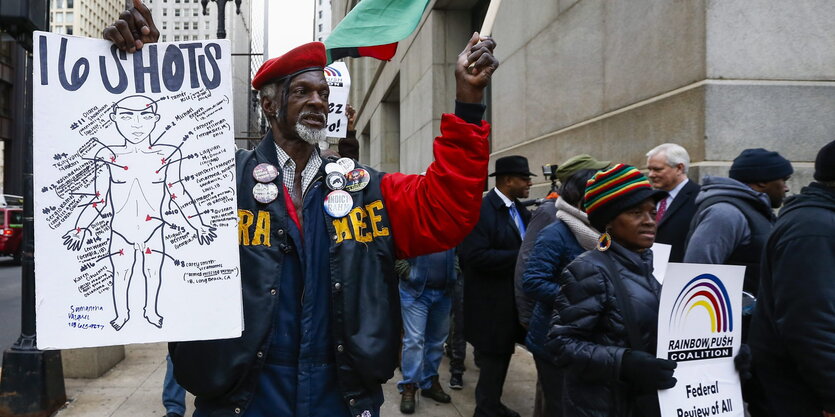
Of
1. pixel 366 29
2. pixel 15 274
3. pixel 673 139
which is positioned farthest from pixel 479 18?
pixel 15 274

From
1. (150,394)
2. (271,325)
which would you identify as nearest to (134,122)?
(271,325)

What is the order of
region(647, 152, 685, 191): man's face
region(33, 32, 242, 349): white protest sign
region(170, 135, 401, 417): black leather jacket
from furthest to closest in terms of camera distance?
region(647, 152, 685, 191): man's face < region(170, 135, 401, 417): black leather jacket < region(33, 32, 242, 349): white protest sign

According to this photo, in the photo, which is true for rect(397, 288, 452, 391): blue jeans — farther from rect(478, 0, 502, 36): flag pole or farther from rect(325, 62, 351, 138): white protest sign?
rect(478, 0, 502, 36): flag pole

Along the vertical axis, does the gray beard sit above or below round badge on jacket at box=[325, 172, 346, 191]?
above

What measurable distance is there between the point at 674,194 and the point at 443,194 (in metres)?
2.93

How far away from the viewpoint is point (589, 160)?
441 centimetres

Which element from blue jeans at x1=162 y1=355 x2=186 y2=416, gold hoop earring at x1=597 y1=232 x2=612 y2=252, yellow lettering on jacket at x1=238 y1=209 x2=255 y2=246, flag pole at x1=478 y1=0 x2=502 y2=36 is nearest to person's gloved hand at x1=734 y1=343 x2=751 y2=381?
gold hoop earring at x1=597 y1=232 x2=612 y2=252

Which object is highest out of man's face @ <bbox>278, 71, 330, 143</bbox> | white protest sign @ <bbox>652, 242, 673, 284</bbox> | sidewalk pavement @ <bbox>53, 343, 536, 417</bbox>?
man's face @ <bbox>278, 71, 330, 143</bbox>

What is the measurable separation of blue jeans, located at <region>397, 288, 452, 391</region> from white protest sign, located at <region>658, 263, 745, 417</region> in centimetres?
328

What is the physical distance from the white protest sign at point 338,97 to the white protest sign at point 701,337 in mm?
3102

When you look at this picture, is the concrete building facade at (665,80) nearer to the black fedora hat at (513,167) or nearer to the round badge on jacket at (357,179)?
the black fedora hat at (513,167)

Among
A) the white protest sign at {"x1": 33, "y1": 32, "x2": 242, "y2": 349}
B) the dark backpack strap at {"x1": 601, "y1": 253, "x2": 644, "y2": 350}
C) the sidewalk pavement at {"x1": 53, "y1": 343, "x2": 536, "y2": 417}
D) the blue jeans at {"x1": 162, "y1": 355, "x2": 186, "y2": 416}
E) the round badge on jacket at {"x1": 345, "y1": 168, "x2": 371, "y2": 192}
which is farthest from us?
the sidewalk pavement at {"x1": 53, "y1": 343, "x2": 536, "y2": 417}

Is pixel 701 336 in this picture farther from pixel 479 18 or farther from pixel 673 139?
pixel 479 18

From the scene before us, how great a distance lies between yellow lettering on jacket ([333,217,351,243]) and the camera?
7.11 feet
